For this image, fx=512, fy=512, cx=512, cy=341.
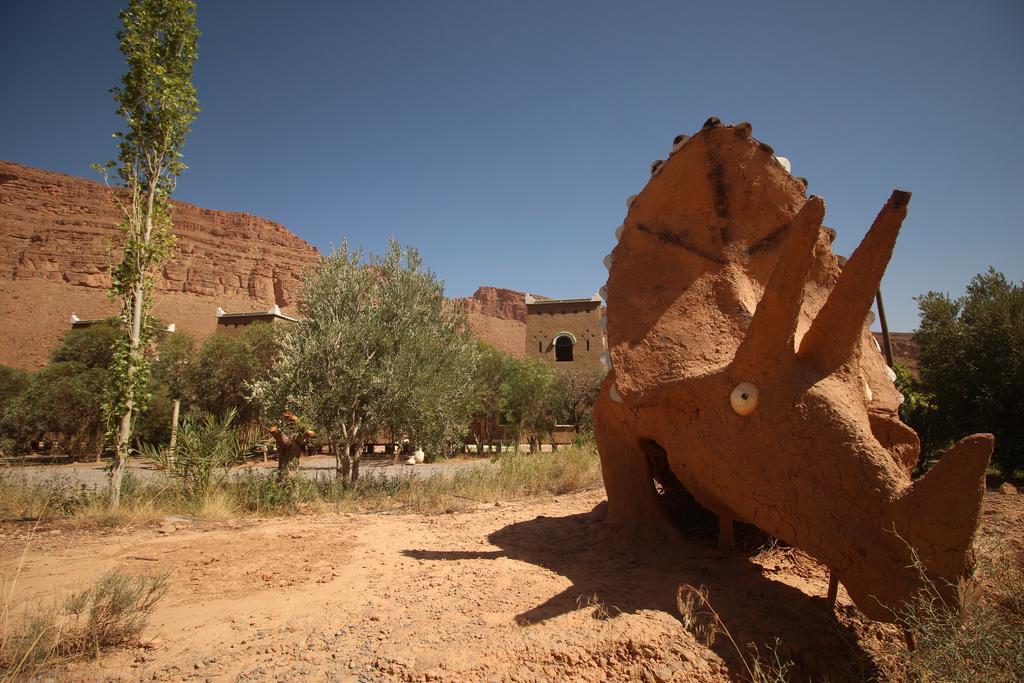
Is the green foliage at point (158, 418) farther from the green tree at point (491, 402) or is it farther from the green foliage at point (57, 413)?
Answer: the green tree at point (491, 402)

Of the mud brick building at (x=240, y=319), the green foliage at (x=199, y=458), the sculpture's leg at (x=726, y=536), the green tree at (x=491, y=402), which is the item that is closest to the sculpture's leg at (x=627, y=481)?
the sculpture's leg at (x=726, y=536)

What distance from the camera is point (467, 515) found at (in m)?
6.61

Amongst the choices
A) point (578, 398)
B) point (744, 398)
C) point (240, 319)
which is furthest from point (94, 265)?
point (744, 398)

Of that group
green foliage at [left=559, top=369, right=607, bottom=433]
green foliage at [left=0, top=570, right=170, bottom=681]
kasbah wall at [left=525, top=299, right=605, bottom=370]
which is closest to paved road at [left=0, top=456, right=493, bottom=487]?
green foliage at [left=0, top=570, right=170, bottom=681]

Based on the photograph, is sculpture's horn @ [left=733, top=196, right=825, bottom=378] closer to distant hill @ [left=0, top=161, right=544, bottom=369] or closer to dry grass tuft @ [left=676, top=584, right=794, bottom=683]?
dry grass tuft @ [left=676, top=584, right=794, bottom=683]

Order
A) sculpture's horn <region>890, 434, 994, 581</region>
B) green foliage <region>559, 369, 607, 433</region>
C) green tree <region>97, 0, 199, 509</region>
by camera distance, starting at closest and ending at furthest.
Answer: sculpture's horn <region>890, 434, 994, 581</region> < green tree <region>97, 0, 199, 509</region> < green foliage <region>559, 369, 607, 433</region>

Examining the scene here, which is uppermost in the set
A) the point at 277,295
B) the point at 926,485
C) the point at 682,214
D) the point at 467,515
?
the point at 277,295

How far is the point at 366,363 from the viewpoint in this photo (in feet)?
31.2

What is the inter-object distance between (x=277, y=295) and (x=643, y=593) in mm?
72005

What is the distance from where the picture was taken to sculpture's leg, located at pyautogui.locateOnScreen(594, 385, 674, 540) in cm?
448

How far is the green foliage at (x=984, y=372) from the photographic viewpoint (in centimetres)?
996

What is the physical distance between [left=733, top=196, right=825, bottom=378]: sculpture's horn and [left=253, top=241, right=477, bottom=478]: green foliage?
7236 mm

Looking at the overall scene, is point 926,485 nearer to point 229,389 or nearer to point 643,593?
point 643,593

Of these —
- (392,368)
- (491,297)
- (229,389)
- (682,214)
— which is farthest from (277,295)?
(682,214)
